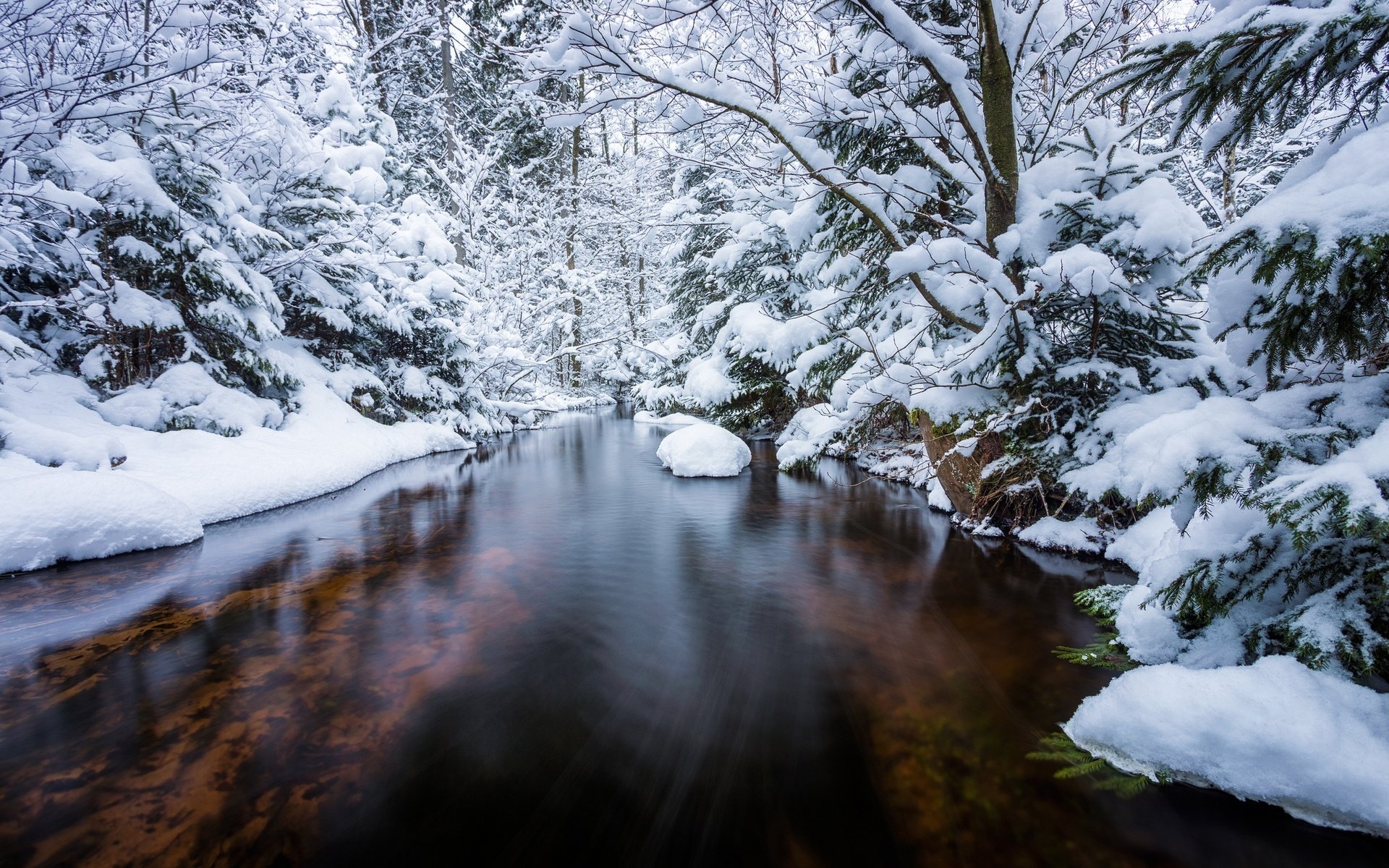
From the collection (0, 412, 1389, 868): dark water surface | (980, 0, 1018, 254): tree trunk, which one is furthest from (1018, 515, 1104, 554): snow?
(980, 0, 1018, 254): tree trunk

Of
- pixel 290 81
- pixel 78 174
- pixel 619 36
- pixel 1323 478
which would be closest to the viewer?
pixel 1323 478

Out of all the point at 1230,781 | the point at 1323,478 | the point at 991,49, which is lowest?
the point at 1230,781

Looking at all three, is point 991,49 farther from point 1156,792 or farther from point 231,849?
point 231,849

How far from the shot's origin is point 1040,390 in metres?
3.98

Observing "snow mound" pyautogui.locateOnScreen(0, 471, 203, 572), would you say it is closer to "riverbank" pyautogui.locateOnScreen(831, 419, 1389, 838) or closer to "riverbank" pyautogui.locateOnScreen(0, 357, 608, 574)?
"riverbank" pyautogui.locateOnScreen(0, 357, 608, 574)

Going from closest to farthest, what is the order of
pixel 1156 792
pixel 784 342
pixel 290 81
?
pixel 1156 792 → pixel 784 342 → pixel 290 81

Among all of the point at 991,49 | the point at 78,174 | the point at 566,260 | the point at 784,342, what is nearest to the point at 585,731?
the point at 991,49

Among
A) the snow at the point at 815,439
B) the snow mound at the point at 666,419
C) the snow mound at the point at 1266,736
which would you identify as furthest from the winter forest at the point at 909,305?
the snow mound at the point at 666,419

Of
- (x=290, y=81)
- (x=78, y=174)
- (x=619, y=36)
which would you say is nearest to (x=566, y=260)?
(x=290, y=81)

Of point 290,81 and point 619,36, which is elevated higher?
point 290,81

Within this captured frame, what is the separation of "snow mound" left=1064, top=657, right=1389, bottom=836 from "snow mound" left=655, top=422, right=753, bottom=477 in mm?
6503

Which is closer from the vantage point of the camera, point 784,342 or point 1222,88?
point 1222,88

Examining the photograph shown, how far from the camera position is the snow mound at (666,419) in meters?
16.2

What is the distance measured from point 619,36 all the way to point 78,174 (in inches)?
250
